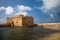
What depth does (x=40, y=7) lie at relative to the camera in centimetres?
554

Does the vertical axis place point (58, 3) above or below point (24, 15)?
above

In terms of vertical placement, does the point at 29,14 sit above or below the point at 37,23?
above

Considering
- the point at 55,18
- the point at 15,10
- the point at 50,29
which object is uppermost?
the point at 15,10

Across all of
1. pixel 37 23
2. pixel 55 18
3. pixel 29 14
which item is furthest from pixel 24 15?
pixel 55 18

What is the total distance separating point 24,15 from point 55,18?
4.08ft

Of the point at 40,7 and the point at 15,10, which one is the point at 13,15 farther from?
the point at 40,7

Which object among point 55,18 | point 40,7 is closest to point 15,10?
point 40,7

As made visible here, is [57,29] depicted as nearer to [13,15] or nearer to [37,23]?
[37,23]

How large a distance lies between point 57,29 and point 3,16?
7.41 feet

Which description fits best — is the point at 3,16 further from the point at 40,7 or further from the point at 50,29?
the point at 50,29

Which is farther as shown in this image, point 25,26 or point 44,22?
point 25,26

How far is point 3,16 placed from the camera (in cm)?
564

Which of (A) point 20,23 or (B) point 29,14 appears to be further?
(A) point 20,23

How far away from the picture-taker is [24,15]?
5.66m
